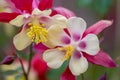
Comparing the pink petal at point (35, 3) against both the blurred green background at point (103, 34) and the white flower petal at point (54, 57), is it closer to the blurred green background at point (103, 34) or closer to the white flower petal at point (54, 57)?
the white flower petal at point (54, 57)

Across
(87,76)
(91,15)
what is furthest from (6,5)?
(91,15)

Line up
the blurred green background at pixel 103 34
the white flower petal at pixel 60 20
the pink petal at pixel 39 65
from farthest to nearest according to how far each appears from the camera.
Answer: the blurred green background at pixel 103 34 → the pink petal at pixel 39 65 → the white flower petal at pixel 60 20

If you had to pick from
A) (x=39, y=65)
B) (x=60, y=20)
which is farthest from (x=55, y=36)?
(x=39, y=65)

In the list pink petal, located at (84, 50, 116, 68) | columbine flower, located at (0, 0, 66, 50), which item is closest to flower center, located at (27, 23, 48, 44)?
columbine flower, located at (0, 0, 66, 50)

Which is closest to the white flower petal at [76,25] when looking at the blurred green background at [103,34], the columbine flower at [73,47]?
the columbine flower at [73,47]

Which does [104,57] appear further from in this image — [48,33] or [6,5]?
[6,5]

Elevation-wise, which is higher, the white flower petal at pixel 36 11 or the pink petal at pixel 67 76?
the white flower petal at pixel 36 11

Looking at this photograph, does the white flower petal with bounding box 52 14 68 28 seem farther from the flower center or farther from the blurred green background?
the blurred green background

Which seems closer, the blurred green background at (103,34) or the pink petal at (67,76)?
the pink petal at (67,76)
